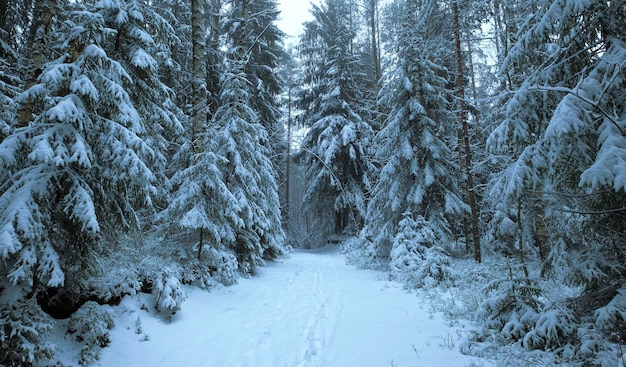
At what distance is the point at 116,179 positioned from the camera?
4582mm

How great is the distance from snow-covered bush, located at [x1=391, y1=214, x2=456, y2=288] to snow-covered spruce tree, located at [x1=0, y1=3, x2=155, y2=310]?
284 inches

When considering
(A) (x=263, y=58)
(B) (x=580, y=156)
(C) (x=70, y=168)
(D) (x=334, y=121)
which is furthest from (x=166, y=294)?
(D) (x=334, y=121)

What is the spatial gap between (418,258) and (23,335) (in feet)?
30.0

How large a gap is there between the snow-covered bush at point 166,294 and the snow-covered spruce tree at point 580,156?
17.8 feet

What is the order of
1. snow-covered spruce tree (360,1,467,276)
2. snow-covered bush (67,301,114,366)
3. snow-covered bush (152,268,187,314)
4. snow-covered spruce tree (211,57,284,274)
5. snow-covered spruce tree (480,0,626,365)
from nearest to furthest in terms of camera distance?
1. snow-covered spruce tree (480,0,626,365)
2. snow-covered bush (67,301,114,366)
3. snow-covered bush (152,268,187,314)
4. snow-covered spruce tree (211,57,284,274)
5. snow-covered spruce tree (360,1,467,276)

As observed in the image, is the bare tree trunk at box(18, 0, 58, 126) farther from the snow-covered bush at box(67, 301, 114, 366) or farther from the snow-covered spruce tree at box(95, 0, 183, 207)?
the snow-covered bush at box(67, 301, 114, 366)

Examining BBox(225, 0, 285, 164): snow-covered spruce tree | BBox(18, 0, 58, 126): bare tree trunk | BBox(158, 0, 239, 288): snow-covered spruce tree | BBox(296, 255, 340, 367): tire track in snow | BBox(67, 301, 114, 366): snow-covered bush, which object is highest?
BBox(225, 0, 285, 164): snow-covered spruce tree

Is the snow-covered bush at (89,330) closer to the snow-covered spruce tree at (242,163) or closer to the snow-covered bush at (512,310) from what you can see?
the snow-covered spruce tree at (242,163)

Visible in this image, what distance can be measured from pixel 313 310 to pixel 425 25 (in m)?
11.4

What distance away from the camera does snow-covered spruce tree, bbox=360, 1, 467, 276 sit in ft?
36.7

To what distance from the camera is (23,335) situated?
11.0 feet

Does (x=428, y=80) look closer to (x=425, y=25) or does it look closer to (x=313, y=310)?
(x=425, y=25)

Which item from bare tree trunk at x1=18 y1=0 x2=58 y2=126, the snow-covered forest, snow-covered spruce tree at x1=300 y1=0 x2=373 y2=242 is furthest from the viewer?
snow-covered spruce tree at x1=300 y1=0 x2=373 y2=242

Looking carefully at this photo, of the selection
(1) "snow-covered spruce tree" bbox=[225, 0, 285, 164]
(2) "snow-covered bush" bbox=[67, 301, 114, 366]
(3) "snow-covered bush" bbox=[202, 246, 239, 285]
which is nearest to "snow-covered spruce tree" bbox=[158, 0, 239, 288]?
(3) "snow-covered bush" bbox=[202, 246, 239, 285]
